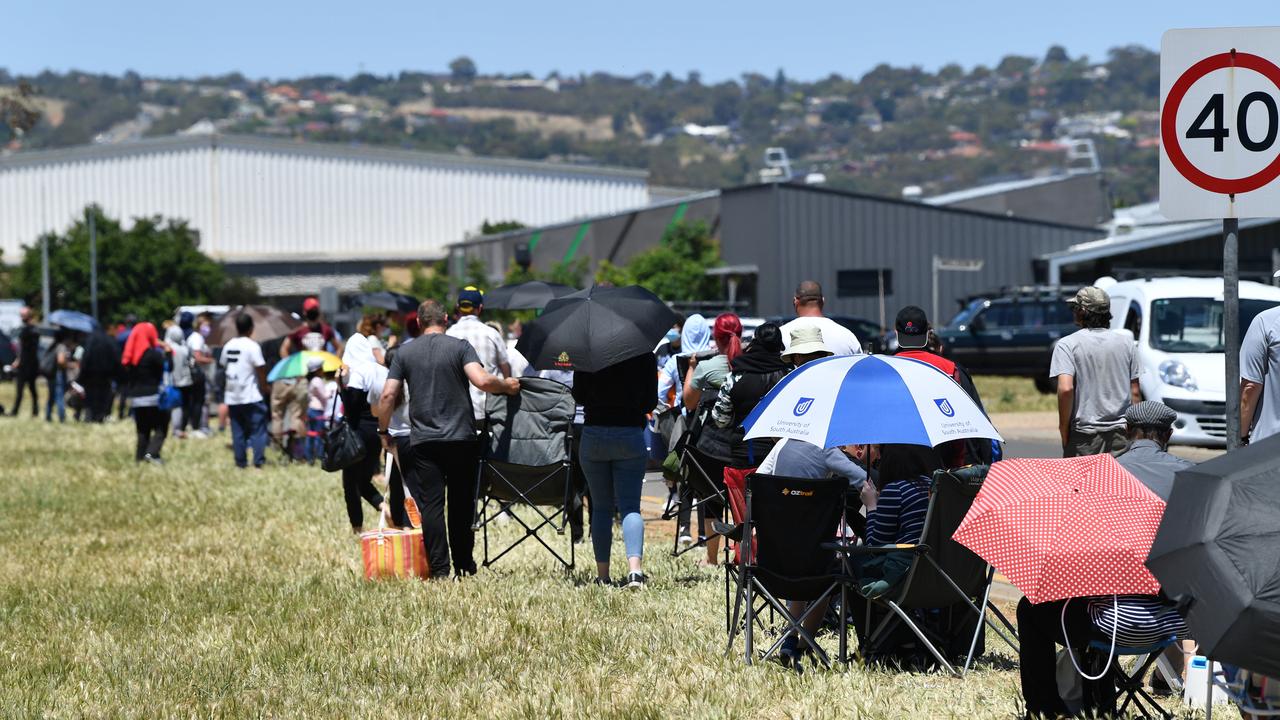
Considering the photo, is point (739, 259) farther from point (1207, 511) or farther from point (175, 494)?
point (1207, 511)

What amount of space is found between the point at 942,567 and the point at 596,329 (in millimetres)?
3323

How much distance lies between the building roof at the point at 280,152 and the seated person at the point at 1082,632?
85136 mm

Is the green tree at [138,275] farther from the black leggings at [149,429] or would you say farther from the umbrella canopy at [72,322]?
the black leggings at [149,429]

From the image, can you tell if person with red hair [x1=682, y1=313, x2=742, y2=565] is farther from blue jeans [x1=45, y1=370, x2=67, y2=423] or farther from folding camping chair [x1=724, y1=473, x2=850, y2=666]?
blue jeans [x1=45, y1=370, x2=67, y2=423]

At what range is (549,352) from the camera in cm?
995

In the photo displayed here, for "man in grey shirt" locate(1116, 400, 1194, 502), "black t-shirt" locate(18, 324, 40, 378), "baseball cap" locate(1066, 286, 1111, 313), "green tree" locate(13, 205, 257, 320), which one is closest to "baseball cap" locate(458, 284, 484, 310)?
"baseball cap" locate(1066, 286, 1111, 313)

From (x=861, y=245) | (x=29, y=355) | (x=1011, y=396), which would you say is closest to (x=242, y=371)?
(x=29, y=355)

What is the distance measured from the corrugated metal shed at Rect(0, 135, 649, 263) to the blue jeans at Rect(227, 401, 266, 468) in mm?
68774

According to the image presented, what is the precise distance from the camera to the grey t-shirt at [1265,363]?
7621mm

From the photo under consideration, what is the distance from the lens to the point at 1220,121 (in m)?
5.87

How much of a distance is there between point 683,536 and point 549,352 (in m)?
2.64

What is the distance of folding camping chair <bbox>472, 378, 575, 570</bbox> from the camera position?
10.5 meters

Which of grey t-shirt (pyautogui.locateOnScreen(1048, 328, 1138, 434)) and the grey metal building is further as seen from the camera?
the grey metal building

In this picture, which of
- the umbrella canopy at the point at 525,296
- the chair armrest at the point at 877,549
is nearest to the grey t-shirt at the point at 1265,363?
the chair armrest at the point at 877,549
